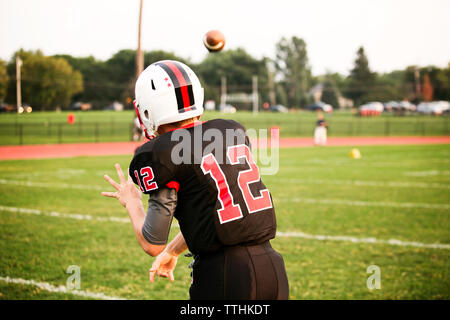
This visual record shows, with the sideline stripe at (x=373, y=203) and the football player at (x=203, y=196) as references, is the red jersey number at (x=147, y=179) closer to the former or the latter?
the football player at (x=203, y=196)

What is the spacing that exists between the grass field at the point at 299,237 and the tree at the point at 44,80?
114 ft

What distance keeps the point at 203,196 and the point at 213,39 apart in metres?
2.81

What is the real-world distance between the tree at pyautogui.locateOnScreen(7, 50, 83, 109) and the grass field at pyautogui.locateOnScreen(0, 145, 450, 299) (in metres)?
34.7

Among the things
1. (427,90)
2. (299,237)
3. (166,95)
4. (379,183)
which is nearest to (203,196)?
(166,95)

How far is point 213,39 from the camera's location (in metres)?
4.75

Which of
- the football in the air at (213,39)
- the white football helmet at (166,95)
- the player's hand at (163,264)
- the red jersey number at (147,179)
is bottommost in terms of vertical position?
the player's hand at (163,264)

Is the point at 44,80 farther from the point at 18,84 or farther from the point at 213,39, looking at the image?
the point at 213,39

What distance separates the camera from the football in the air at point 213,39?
476cm

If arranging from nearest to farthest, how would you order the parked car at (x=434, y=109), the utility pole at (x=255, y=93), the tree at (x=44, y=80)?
the tree at (x=44, y=80), the parked car at (x=434, y=109), the utility pole at (x=255, y=93)

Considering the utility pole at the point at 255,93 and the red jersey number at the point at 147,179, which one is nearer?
the red jersey number at the point at 147,179

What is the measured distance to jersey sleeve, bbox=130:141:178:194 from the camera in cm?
231

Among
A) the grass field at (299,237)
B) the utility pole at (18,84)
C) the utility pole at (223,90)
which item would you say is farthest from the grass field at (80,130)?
the utility pole at (223,90)

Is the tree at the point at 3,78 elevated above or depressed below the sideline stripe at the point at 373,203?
above
